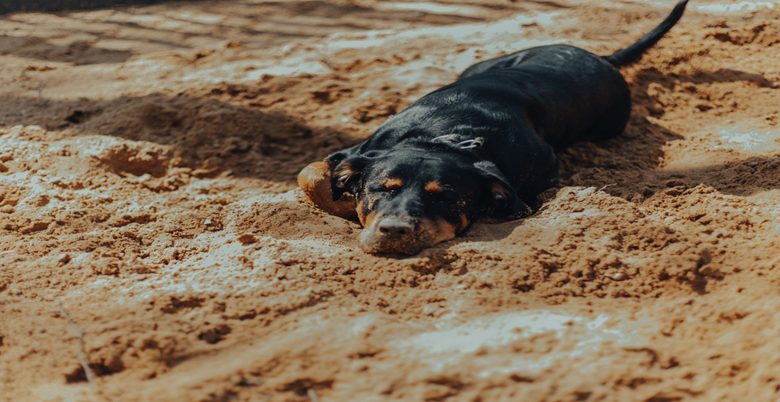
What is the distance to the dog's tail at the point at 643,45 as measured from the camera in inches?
225

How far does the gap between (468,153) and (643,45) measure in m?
3.06

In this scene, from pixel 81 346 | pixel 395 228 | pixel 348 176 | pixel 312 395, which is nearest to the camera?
pixel 312 395

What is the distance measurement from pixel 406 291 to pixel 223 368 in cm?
95

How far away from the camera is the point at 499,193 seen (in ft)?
11.7

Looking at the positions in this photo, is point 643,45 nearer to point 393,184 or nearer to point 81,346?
point 393,184

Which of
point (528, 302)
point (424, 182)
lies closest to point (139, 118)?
point (424, 182)

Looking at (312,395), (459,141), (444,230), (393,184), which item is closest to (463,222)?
(444,230)

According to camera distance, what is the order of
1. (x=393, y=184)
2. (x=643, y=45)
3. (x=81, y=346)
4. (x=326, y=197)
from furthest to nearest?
(x=643, y=45), (x=326, y=197), (x=393, y=184), (x=81, y=346)

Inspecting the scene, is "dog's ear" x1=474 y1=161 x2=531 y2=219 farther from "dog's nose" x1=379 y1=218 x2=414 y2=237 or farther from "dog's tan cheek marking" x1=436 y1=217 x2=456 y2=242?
"dog's nose" x1=379 y1=218 x2=414 y2=237

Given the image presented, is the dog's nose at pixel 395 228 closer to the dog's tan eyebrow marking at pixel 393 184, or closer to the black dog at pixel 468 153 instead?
the black dog at pixel 468 153

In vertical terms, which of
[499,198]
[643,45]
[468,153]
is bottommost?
[499,198]

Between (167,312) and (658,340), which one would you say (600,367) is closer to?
(658,340)

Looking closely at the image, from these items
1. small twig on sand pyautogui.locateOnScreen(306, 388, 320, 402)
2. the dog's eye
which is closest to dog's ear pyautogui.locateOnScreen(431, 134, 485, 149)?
the dog's eye

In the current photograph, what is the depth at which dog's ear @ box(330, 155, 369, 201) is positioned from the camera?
374 centimetres
